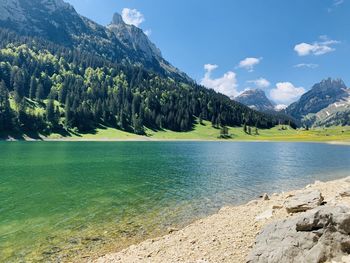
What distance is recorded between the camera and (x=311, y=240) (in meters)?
14.2

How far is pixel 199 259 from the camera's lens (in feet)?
56.7

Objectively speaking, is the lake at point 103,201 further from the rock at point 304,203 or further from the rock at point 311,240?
the rock at point 311,240

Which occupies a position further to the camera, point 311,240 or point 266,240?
point 266,240

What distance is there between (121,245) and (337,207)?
1621 cm

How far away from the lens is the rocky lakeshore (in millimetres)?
13953

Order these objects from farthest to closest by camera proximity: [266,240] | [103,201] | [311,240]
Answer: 1. [103,201]
2. [266,240]
3. [311,240]

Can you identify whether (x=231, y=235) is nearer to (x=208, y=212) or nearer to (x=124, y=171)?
(x=208, y=212)

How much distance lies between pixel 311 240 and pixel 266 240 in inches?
86.2

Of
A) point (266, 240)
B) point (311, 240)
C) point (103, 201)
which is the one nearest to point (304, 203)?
point (266, 240)

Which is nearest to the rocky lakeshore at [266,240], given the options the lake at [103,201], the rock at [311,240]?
the rock at [311,240]

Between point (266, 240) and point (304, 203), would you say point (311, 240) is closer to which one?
point (266, 240)

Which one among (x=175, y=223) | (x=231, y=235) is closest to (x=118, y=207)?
(x=175, y=223)

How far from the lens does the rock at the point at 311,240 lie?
13758mm

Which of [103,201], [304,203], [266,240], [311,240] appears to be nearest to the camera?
[311,240]
